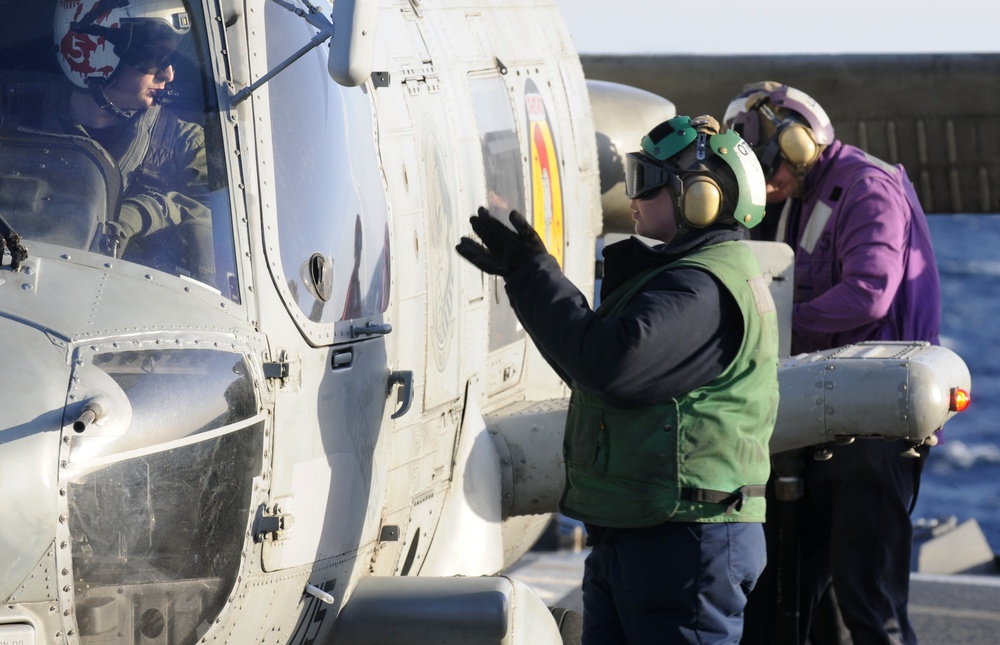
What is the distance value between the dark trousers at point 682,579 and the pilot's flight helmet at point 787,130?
2457 mm

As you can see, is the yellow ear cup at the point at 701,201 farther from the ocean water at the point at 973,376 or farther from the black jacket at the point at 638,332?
the ocean water at the point at 973,376

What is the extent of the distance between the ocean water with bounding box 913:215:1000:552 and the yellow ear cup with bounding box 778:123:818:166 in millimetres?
6328

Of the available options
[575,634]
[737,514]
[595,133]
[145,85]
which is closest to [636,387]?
[737,514]

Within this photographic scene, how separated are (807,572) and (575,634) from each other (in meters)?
1.11

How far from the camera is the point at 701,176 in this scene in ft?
12.2

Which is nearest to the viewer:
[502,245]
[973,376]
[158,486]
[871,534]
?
[158,486]

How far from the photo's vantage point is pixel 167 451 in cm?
307

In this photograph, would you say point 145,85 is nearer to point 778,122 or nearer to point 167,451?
point 167,451

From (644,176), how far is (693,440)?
0.74 metres

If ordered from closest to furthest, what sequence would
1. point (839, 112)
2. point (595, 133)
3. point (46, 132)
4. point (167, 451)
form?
1. point (167, 451)
2. point (46, 132)
3. point (595, 133)
4. point (839, 112)

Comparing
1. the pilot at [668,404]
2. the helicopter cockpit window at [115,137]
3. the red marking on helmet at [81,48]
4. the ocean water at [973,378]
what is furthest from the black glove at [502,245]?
the ocean water at [973,378]

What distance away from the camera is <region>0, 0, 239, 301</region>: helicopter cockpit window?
10.8 feet

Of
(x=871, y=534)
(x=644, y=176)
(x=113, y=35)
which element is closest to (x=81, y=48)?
(x=113, y=35)

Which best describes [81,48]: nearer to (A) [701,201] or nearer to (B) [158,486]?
(B) [158,486]
